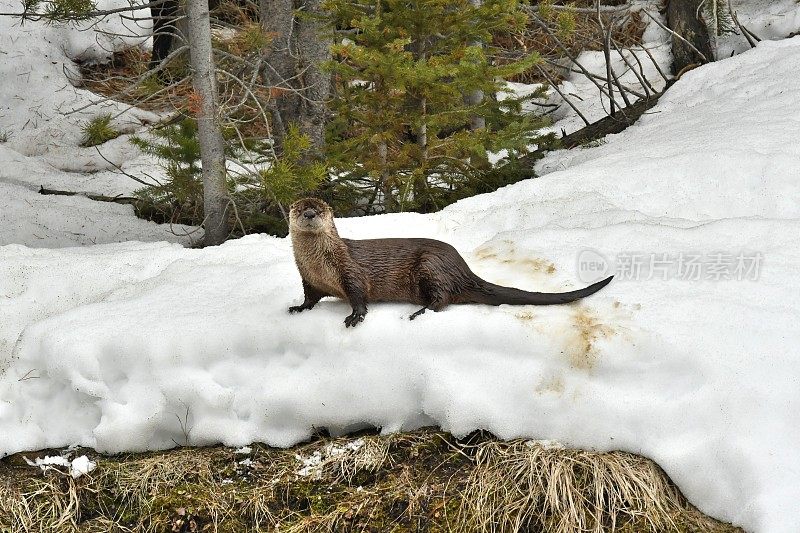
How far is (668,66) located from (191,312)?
7328 mm

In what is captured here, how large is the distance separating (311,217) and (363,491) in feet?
3.73

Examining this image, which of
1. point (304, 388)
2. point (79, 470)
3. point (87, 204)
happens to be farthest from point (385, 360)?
point (87, 204)

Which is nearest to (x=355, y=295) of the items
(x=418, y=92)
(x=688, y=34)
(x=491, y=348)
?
(x=491, y=348)

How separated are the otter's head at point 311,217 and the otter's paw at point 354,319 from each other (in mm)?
378

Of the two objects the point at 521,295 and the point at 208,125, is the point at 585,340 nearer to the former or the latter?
the point at 521,295

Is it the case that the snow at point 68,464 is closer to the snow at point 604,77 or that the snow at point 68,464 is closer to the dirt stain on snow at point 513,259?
the dirt stain on snow at point 513,259

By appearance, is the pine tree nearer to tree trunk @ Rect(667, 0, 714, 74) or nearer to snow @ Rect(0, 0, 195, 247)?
snow @ Rect(0, 0, 195, 247)

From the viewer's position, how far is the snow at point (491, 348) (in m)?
2.92

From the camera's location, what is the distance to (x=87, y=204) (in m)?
7.50

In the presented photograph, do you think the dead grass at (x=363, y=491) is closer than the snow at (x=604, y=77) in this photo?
Yes

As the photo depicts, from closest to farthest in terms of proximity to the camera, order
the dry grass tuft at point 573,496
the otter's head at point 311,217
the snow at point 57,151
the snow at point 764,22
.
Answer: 1. the dry grass tuft at point 573,496
2. the otter's head at point 311,217
3. the snow at point 57,151
4. the snow at point 764,22

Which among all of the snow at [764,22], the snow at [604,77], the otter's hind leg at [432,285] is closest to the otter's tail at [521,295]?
the otter's hind leg at [432,285]

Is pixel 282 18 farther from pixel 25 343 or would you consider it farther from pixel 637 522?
pixel 637 522

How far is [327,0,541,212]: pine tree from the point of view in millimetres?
5324
